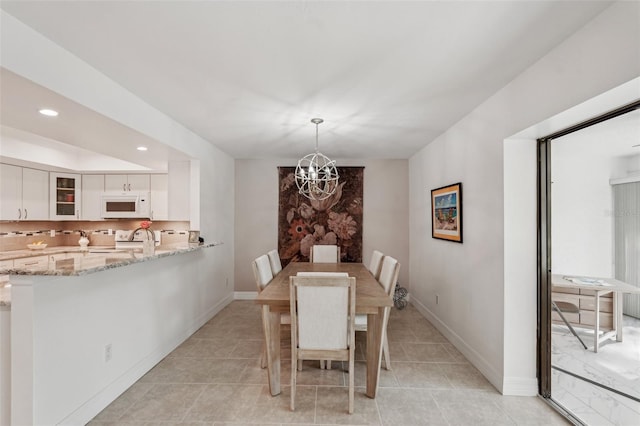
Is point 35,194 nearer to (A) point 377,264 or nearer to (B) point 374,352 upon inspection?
(A) point 377,264

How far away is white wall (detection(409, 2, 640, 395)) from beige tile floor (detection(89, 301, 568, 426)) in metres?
0.26

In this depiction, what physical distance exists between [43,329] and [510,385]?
3.25 m

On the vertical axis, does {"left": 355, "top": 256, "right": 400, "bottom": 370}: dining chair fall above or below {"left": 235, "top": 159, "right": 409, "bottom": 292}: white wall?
below

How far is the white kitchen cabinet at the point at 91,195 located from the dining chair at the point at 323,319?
4319 mm

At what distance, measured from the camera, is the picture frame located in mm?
3282

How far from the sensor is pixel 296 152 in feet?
15.6

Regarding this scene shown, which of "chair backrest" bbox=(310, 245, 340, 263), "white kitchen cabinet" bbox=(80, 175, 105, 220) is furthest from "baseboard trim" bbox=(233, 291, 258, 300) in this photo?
"white kitchen cabinet" bbox=(80, 175, 105, 220)

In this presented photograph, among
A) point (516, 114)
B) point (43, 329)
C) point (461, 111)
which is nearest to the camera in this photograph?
point (43, 329)

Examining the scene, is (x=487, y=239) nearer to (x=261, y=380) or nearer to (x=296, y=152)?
(x=261, y=380)

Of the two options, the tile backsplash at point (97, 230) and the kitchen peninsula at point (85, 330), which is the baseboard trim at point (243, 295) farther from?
the kitchen peninsula at point (85, 330)

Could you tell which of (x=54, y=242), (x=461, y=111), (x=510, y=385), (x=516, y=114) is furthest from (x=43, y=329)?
(x=54, y=242)

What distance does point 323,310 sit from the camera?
2195 mm

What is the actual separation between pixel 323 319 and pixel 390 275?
2.82 feet

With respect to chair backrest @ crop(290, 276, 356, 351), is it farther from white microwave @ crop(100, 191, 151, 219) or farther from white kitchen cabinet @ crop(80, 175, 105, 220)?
white kitchen cabinet @ crop(80, 175, 105, 220)
